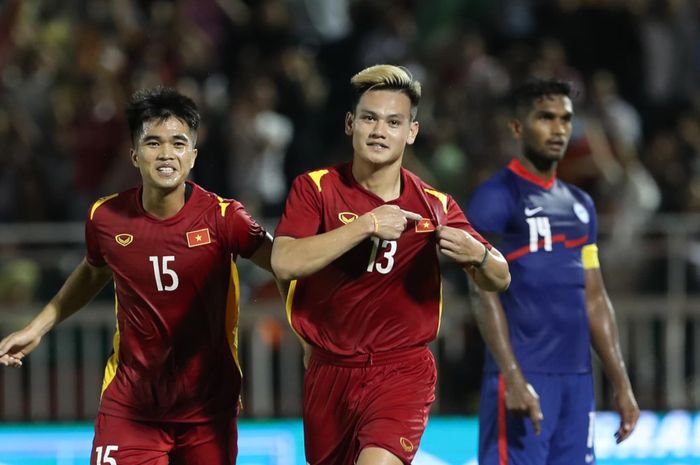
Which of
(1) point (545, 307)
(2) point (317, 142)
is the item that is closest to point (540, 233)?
(1) point (545, 307)

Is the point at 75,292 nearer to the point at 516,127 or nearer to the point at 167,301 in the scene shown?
the point at 167,301

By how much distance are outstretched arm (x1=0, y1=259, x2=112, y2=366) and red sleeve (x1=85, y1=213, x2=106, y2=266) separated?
39 millimetres

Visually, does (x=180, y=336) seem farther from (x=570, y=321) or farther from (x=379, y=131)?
(x=570, y=321)

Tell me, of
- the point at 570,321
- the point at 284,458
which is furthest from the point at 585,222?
the point at 284,458

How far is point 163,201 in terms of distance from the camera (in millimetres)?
6102

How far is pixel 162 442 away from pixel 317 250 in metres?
1.33

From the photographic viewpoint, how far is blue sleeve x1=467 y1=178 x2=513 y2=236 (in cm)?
700

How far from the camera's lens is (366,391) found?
5.82 m

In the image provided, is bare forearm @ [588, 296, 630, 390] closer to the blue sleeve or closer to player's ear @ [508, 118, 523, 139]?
the blue sleeve

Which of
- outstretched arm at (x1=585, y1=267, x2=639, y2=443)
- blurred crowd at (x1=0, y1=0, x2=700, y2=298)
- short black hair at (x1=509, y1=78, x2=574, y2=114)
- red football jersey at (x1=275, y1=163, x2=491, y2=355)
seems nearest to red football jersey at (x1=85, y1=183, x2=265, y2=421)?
red football jersey at (x1=275, y1=163, x2=491, y2=355)

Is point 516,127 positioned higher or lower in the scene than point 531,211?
higher

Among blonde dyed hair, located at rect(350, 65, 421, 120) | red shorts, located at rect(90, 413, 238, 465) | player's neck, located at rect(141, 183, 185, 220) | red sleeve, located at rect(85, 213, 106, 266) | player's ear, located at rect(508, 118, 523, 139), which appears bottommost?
red shorts, located at rect(90, 413, 238, 465)

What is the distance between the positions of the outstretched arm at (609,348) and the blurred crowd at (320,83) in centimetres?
404

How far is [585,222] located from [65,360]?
5075mm
